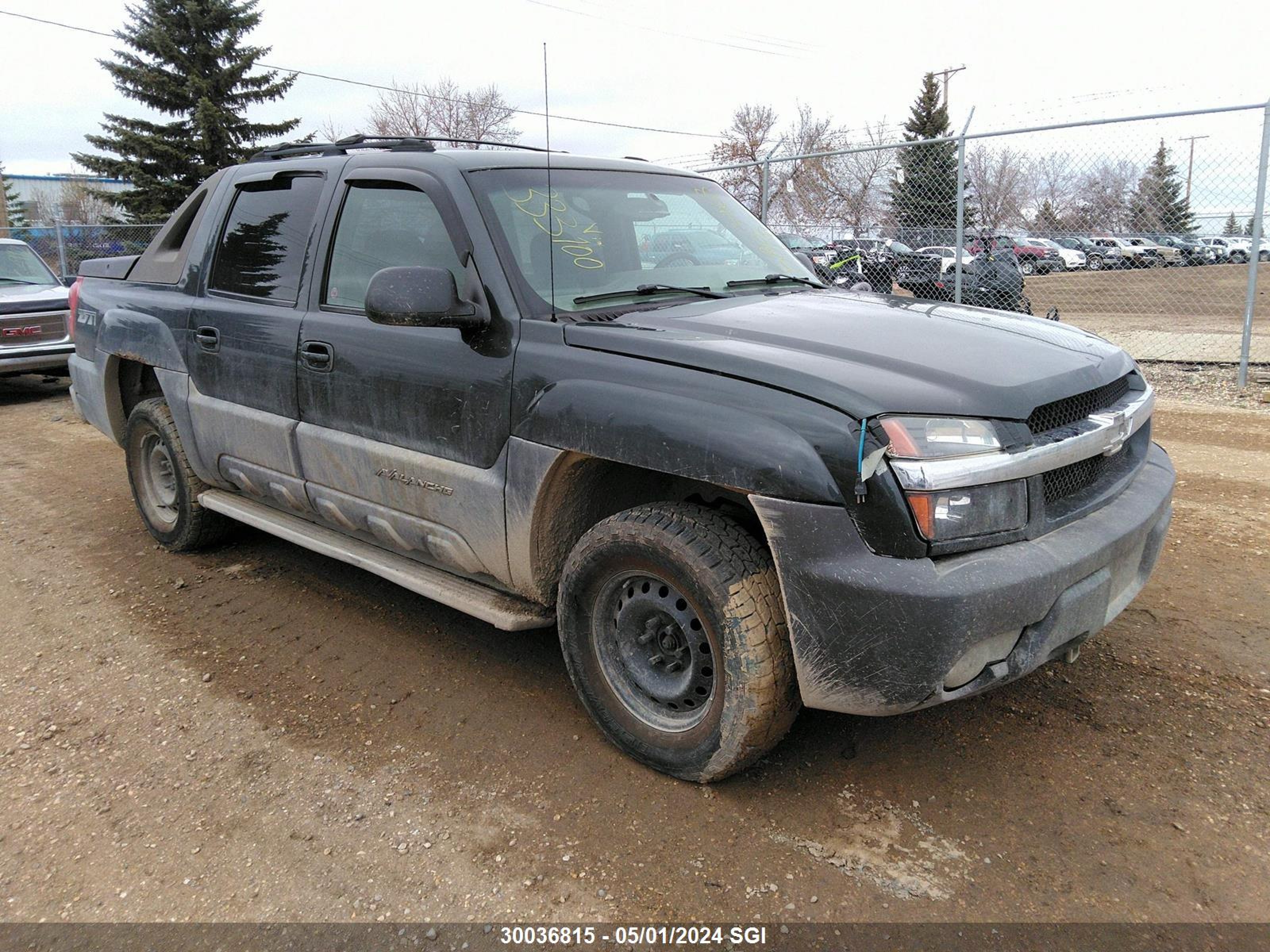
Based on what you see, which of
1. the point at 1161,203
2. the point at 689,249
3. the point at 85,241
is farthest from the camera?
the point at 85,241

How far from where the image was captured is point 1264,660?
11.8 feet

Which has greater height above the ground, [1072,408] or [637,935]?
[1072,408]

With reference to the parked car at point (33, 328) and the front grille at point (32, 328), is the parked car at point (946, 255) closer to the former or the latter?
the parked car at point (33, 328)

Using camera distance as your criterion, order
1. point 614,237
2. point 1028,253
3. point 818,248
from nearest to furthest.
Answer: point 614,237, point 818,248, point 1028,253

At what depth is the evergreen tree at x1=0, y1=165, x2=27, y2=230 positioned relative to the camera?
4812 cm

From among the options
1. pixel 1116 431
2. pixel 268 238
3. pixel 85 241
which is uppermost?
pixel 85 241

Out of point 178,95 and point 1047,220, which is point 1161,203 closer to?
point 1047,220

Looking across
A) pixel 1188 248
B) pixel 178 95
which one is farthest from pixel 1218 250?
pixel 178 95

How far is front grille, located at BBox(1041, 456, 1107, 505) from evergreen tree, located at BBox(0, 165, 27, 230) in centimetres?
5288

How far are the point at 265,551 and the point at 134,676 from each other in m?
1.50

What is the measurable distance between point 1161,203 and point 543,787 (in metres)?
9.47

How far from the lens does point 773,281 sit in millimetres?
3889

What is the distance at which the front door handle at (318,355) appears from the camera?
146 inches

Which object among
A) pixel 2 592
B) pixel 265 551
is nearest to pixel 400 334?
pixel 265 551
